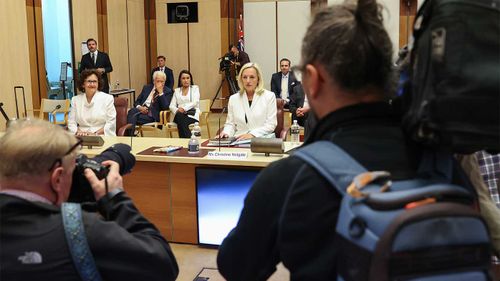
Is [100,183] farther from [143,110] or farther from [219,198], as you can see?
[143,110]

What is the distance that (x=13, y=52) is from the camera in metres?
8.32

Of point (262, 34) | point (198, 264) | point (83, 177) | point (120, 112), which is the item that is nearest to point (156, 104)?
point (120, 112)

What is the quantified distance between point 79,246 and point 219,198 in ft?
6.93

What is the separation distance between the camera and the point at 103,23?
36.1 feet

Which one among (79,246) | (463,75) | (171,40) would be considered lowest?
(79,246)

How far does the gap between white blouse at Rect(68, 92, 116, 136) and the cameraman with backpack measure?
4.52 metres

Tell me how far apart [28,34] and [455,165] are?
8.80 m

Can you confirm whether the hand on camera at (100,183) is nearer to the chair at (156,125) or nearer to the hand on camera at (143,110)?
the chair at (156,125)

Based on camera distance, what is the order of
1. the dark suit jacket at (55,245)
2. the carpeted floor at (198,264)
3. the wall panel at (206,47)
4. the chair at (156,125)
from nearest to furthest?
1. the dark suit jacket at (55,245)
2. the carpeted floor at (198,264)
3. the chair at (156,125)
4. the wall panel at (206,47)

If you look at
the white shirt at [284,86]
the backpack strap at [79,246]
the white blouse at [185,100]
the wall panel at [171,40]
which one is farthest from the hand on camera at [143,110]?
the backpack strap at [79,246]

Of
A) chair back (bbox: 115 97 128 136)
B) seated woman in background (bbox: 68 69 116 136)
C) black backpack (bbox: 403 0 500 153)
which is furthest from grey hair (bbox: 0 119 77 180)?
chair back (bbox: 115 97 128 136)

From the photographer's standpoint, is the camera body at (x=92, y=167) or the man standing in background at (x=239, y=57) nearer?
the camera body at (x=92, y=167)

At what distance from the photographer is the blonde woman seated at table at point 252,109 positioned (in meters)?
4.88

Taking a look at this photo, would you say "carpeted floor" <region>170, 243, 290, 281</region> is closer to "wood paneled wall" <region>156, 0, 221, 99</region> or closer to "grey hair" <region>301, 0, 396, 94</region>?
"grey hair" <region>301, 0, 396, 94</region>
